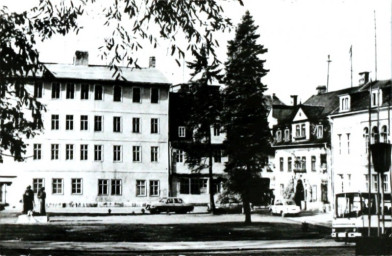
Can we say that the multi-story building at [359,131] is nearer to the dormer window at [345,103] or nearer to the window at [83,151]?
the dormer window at [345,103]

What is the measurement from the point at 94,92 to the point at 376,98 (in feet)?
7.89

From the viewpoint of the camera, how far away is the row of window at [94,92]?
5396 millimetres

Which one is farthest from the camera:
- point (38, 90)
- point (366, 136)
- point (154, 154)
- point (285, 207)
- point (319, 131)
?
point (319, 131)

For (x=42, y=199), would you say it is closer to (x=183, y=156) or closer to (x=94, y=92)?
(x=94, y=92)

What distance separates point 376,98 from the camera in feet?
18.5

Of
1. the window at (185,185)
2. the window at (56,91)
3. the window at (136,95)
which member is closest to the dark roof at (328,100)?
the window at (185,185)

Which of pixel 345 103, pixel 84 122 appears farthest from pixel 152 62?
pixel 345 103

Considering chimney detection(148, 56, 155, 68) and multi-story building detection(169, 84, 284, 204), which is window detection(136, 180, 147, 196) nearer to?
multi-story building detection(169, 84, 284, 204)

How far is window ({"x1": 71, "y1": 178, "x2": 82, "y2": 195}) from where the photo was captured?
5.65 m

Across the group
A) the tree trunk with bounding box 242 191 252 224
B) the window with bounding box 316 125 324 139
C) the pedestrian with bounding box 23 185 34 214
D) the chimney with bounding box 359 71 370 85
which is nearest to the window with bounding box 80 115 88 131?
the pedestrian with bounding box 23 185 34 214

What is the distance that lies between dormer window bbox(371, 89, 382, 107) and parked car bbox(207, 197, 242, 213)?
1.44 m

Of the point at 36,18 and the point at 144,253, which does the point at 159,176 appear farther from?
the point at 36,18

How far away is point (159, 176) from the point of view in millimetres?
5828

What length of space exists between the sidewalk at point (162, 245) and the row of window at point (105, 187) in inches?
17.9
